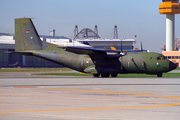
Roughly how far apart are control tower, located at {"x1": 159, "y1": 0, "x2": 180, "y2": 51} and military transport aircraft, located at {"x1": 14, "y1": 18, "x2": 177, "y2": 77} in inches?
3061

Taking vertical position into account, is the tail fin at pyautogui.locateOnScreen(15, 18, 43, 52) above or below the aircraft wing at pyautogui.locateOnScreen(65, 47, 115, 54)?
above

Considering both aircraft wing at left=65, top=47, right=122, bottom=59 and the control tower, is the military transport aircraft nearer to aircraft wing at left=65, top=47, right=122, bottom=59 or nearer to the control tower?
aircraft wing at left=65, top=47, right=122, bottom=59

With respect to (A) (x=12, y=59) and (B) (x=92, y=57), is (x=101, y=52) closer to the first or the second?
(B) (x=92, y=57)

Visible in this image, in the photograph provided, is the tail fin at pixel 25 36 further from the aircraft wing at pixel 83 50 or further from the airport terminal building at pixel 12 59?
the airport terminal building at pixel 12 59

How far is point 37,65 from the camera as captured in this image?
9000 cm

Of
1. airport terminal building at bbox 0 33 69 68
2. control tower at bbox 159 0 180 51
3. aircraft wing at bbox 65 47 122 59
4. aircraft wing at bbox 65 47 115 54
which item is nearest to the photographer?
aircraft wing at bbox 65 47 115 54

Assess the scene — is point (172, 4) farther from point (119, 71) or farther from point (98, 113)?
point (98, 113)

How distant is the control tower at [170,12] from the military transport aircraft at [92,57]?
255 ft

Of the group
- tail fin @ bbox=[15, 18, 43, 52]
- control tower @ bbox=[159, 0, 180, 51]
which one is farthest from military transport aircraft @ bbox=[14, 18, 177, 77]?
control tower @ bbox=[159, 0, 180, 51]

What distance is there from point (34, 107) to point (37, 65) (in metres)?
79.8

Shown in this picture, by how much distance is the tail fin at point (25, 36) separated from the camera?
3653 cm

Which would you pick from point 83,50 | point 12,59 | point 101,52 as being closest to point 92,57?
point 101,52

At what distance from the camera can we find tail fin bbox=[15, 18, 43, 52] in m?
36.5

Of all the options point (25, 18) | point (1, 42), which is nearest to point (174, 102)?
point (25, 18)
